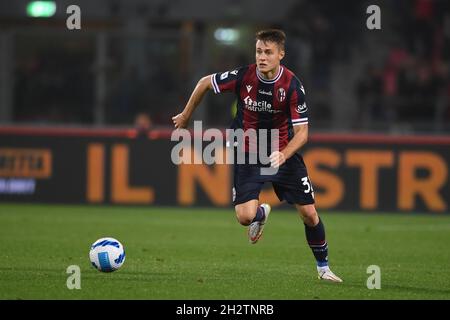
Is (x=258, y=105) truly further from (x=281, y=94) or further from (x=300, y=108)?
(x=300, y=108)

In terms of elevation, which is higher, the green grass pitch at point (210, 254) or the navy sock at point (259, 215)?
the navy sock at point (259, 215)

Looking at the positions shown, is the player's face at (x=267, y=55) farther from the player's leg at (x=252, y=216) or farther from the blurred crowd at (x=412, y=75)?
the blurred crowd at (x=412, y=75)

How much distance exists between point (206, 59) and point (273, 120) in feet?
36.2

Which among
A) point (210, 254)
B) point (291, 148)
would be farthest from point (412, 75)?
point (291, 148)

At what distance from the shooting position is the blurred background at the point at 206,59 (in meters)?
19.8

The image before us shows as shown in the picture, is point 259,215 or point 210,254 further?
point 210,254

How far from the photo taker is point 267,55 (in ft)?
29.8

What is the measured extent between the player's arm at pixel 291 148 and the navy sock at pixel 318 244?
80cm

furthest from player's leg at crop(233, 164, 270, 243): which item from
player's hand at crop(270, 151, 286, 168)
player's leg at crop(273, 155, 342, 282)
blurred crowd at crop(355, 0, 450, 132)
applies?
blurred crowd at crop(355, 0, 450, 132)

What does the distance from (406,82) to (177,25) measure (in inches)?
201

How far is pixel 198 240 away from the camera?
42.8 ft

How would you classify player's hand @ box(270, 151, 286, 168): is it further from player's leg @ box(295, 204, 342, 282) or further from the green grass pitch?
the green grass pitch

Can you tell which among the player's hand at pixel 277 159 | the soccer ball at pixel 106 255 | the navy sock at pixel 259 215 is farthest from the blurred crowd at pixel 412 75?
the soccer ball at pixel 106 255
